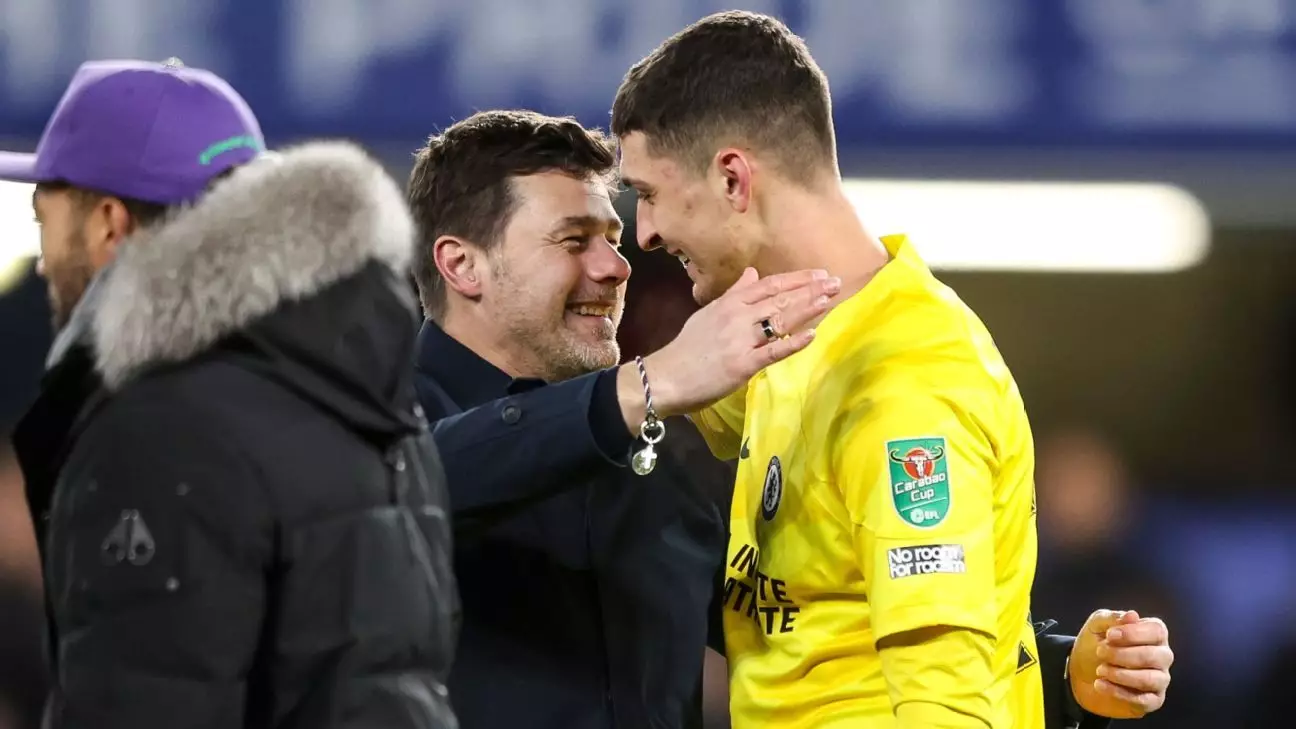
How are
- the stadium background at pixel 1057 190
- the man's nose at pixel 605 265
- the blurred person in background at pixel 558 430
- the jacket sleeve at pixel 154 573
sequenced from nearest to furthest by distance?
the jacket sleeve at pixel 154 573
the blurred person in background at pixel 558 430
the man's nose at pixel 605 265
the stadium background at pixel 1057 190

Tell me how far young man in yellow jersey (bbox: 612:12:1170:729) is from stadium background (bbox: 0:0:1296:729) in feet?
6.49

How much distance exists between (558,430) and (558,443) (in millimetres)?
16

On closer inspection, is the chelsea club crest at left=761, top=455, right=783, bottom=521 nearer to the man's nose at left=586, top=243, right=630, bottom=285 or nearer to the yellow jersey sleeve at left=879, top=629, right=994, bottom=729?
the yellow jersey sleeve at left=879, top=629, right=994, bottom=729

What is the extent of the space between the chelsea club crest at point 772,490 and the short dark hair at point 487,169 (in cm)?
67

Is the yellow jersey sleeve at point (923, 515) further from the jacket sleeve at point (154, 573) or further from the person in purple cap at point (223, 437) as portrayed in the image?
the jacket sleeve at point (154, 573)

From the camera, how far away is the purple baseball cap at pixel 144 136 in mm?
1600

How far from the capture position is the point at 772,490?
6.88 feet

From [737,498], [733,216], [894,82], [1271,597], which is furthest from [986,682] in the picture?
[1271,597]

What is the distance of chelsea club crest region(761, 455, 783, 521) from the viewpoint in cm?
208

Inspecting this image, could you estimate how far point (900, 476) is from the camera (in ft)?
6.01

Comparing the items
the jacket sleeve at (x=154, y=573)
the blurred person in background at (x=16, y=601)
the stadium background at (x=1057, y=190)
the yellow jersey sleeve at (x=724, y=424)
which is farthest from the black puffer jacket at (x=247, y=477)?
the blurred person in background at (x=16, y=601)

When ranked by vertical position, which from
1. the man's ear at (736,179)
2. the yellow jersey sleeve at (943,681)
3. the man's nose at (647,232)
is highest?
the man's ear at (736,179)

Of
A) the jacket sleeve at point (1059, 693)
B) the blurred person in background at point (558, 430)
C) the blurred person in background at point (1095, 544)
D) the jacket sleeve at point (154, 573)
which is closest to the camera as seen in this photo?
the jacket sleeve at point (154, 573)

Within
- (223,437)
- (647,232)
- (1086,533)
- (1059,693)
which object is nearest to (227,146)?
(223,437)
